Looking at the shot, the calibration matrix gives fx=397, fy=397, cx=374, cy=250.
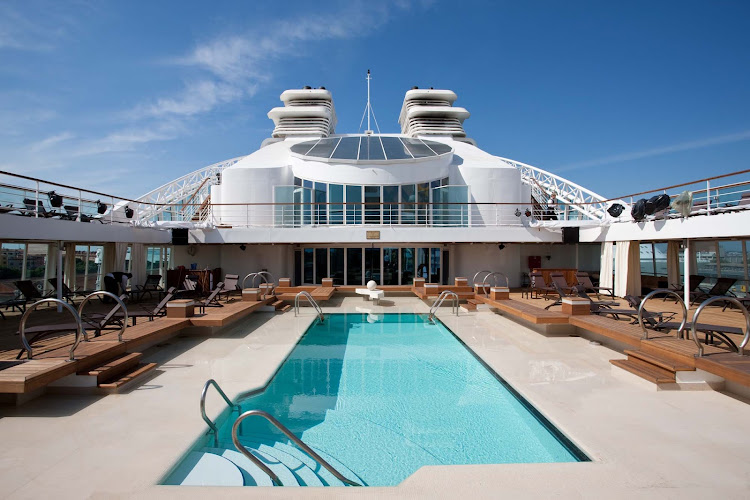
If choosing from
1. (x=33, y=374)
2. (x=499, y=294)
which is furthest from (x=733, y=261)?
(x=33, y=374)

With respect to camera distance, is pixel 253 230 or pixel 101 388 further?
pixel 253 230

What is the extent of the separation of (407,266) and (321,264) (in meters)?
3.60

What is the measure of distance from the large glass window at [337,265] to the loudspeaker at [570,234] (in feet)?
27.8

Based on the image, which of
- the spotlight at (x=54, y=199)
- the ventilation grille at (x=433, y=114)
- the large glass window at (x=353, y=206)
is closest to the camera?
the spotlight at (x=54, y=199)

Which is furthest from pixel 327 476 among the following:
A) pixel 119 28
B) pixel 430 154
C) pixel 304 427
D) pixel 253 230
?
pixel 430 154

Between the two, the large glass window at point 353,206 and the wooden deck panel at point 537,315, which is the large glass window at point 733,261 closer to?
the wooden deck panel at point 537,315

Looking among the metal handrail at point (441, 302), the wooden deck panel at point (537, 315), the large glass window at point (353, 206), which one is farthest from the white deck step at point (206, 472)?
the large glass window at point (353, 206)

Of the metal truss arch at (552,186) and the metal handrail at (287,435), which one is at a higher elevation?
the metal truss arch at (552,186)

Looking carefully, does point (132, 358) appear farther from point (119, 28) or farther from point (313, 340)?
→ point (119, 28)

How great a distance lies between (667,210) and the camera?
33.6ft

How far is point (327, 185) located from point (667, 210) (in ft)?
38.0

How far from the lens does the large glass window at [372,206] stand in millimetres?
15744

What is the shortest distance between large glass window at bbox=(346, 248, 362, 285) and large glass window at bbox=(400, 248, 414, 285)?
178cm

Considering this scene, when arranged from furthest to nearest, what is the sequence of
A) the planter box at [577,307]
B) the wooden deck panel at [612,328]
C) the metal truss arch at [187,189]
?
the metal truss arch at [187,189] < the planter box at [577,307] < the wooden deck panel at [612,328]
